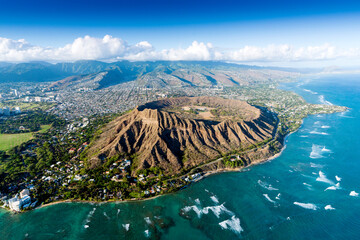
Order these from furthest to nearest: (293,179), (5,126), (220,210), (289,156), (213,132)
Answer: (5,126)
(213,132)
(289,156)
(293,179)
(220,210)

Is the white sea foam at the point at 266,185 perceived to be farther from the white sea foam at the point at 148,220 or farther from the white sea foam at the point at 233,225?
the white sea foam at the point at 148,220

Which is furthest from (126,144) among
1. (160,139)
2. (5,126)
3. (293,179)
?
(5,126)

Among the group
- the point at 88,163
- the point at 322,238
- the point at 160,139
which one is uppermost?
the point at 160,139

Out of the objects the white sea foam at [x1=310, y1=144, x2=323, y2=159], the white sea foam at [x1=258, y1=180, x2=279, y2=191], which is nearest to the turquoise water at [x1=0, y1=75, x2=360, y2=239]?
the white sea foam at [x1=258, y1=180, x2=279, y2=191]

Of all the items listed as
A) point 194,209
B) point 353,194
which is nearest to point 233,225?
point 194,209

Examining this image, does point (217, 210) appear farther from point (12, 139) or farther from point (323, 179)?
point (12, 139)

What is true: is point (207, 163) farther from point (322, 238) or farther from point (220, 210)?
point (322, 238)
